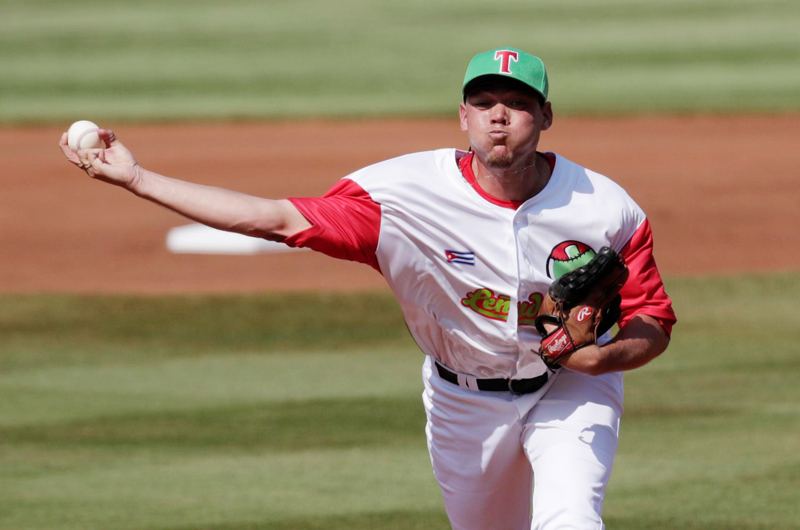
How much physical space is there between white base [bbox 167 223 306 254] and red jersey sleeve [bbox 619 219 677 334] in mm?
7642

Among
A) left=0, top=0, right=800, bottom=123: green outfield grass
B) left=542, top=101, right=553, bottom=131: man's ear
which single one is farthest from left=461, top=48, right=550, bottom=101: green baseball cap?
left=0, top=0, right=800, bottom=123: green outfield grass

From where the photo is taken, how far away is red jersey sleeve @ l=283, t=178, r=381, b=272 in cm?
383

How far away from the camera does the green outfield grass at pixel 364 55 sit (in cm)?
1873

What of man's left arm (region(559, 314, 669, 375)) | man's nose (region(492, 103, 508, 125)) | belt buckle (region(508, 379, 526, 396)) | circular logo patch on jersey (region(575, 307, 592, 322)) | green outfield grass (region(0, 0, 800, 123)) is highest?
green outfield grass (region(0, 0, 800, 123))

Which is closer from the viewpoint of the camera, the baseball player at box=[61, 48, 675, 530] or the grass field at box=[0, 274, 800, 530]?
the baseball player at box=[61, 48, 675, 530]

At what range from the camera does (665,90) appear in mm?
19469

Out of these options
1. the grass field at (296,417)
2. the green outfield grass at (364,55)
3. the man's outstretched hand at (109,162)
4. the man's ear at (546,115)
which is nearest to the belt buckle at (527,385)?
the man's ear at (546,115)

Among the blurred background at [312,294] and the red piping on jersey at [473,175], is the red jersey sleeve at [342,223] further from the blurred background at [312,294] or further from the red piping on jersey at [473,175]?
the blurred background at [312,294]

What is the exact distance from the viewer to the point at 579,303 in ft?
12.7

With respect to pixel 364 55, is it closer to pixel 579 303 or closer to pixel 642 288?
pixel 642 288

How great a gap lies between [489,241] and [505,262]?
89 millimetres

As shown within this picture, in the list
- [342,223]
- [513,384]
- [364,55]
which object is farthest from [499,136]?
[364,55]

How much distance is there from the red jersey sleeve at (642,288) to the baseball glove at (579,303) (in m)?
0.14

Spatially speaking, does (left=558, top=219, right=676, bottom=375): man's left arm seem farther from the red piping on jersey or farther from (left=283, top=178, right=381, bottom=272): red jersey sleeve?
(left=283, top=178, right=381, bottom=272): red jersey sleeve
